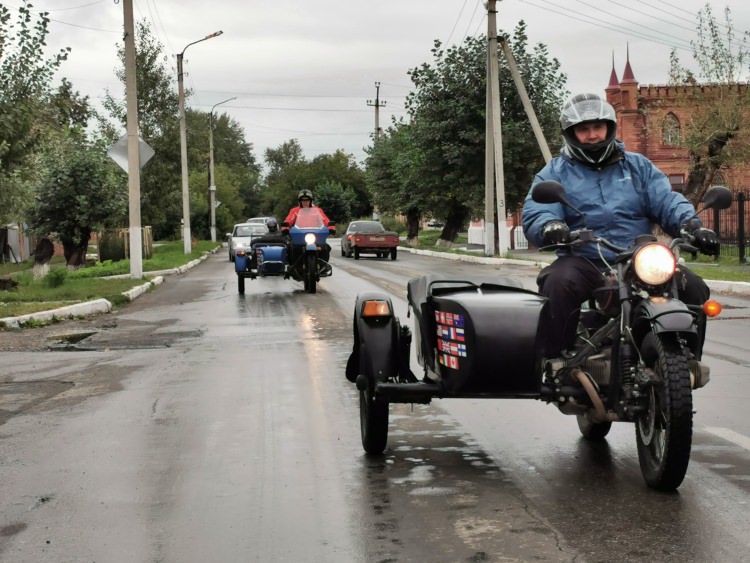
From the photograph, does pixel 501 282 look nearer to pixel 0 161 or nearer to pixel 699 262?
pixel 0 161

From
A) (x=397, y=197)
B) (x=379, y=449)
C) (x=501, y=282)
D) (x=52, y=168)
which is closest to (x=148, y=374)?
(x=379, y=449)

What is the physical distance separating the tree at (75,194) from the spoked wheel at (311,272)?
15489mm

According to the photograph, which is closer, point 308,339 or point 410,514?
point 410,514

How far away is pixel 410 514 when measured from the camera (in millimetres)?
5129

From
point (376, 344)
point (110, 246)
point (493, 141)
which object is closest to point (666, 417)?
point (376, 344)

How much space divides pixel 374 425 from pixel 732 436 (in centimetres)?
230

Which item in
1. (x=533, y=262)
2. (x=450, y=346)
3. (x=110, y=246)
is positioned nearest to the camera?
(x=450, y=346)

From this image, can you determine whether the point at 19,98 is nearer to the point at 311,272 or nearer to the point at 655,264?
the point at 311,272

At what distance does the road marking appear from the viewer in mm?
6660

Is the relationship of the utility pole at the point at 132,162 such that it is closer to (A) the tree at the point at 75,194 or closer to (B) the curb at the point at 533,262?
(A) the tree at the point at 75,194

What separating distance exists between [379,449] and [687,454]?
1.96 m

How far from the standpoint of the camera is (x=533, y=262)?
34438 millimetres

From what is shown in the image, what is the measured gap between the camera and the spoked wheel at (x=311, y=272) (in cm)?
2153

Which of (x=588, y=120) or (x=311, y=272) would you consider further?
(x=311, y=272)
